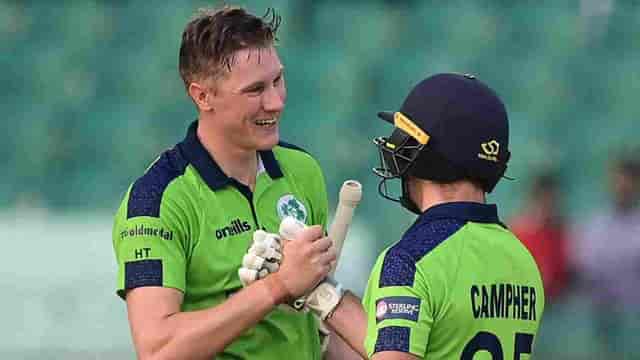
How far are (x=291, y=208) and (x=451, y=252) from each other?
0.78 meters

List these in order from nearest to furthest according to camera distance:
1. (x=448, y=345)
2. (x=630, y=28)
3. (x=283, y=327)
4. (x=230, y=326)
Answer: (x=448, y=345), (x=230, y=326), (x=283, y=327), (x=630, y=28)

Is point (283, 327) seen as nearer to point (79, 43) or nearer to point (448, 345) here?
point (448, 345)

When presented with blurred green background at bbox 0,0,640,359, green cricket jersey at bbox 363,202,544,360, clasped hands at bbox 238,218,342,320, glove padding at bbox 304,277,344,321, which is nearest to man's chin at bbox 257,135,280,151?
clasped hands at bbox 238,218,342,320

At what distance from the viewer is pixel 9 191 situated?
9.52 m

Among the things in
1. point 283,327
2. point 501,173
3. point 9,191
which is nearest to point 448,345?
point 501,173

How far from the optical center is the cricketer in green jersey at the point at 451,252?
3363 mm

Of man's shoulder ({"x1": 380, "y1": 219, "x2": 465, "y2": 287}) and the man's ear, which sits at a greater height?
the man's ear

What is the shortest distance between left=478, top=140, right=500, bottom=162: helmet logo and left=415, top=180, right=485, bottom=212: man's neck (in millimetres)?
80

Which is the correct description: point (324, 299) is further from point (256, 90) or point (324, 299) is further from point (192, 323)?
point (256, 90)

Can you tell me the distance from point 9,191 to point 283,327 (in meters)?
5.80

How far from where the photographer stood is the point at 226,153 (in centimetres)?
404

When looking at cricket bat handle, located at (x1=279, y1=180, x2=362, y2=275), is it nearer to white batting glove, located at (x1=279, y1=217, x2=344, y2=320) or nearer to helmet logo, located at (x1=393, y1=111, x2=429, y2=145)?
Answer: white batting glove, located at (x1=279, y1=217, x2=344, y2=320)

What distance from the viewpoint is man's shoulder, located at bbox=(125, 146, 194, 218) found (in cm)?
388

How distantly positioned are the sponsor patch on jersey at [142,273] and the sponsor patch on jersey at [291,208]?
0.39 metres
